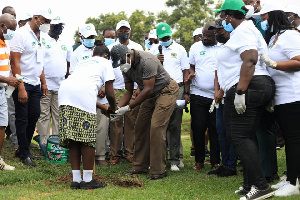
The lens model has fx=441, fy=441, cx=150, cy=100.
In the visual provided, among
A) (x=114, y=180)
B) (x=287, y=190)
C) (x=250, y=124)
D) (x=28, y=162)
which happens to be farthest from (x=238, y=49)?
(x=28, y=162)

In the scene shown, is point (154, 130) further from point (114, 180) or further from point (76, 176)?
point (76, 176)

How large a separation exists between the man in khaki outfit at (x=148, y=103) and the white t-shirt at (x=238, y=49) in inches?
63.3

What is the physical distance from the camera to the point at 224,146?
7.59 m

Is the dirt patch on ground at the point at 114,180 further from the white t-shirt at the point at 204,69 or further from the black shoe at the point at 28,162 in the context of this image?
the white t-shirt at the point at 204,69

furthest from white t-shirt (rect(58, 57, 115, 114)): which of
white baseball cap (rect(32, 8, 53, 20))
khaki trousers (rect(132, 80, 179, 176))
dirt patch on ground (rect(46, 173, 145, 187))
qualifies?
white baseball cap (rect(32, 8, 53, 20))

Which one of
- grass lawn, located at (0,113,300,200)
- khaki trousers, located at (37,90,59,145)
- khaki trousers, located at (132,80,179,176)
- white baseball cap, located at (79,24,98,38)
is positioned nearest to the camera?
grass lawn, located at (0,113,300,200)

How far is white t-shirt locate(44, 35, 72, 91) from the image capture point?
9.27 meters

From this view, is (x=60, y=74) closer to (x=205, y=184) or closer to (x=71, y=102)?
(x=71, y=102)

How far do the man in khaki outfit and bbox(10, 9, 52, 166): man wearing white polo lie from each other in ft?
6.04

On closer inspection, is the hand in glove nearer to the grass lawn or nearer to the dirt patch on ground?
the grass lawn

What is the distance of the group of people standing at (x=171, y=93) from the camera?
5594 millimetres

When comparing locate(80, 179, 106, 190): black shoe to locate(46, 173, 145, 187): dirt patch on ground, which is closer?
locate(80, 179, 106, 190): black shoe

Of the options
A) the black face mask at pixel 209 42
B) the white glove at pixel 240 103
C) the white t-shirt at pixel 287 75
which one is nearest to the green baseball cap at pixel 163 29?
the black face mask at pixel 209 42

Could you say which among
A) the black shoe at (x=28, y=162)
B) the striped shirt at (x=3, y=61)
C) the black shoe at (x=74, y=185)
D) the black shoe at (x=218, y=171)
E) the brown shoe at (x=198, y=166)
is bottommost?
the brown shoe at (x=198, y=166)
